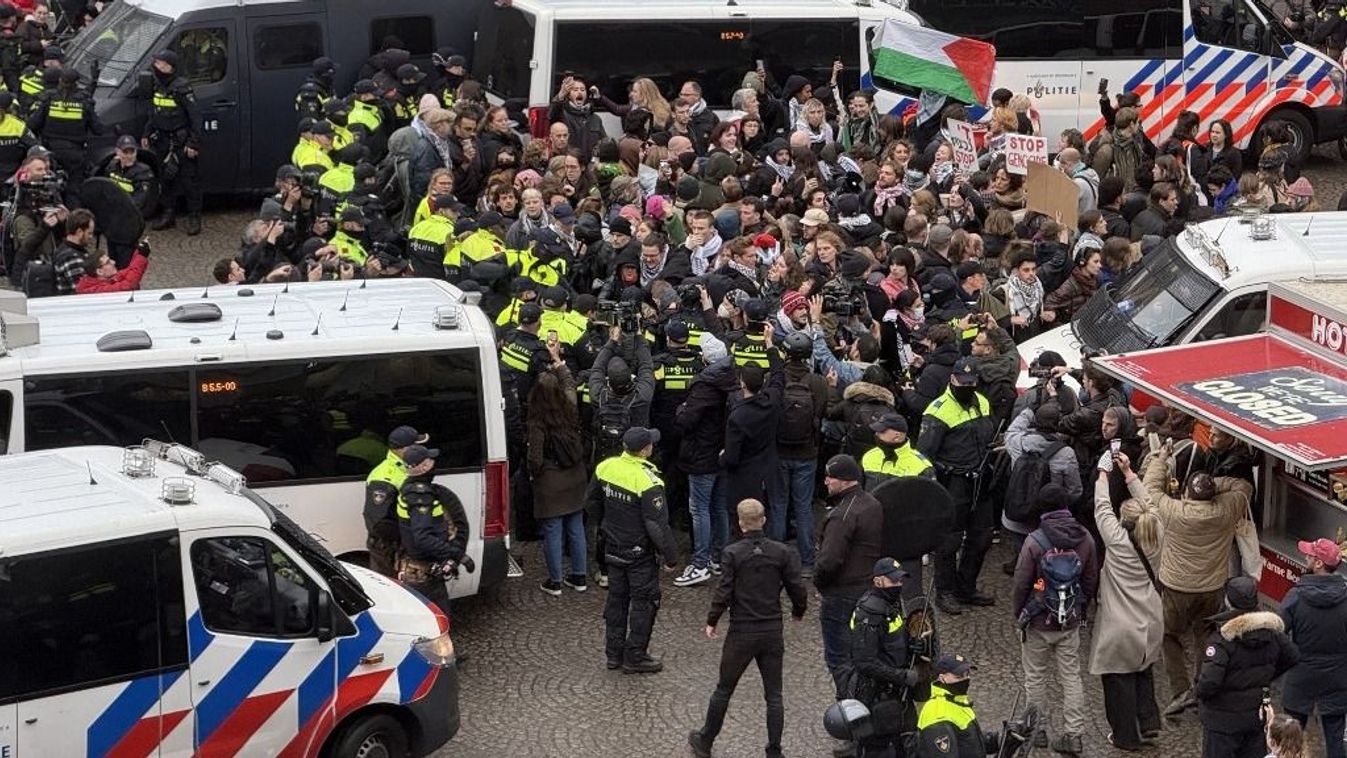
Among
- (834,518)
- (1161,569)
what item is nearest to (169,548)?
(834,518)

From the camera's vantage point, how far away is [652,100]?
20.3m

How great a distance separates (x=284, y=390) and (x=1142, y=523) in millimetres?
5190

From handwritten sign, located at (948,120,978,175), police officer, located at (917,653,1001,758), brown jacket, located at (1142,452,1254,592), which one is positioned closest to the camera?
police officer, located at (917,653,1001,758)

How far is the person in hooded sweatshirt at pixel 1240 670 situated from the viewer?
1066 centimetres

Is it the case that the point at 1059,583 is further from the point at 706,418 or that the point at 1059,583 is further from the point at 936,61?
the point at 936,61

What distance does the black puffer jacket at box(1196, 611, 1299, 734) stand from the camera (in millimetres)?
10633

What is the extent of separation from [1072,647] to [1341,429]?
75.6 inches

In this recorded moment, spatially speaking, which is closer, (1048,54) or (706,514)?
(706,514)

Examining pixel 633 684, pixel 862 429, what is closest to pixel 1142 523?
pixel 862 429

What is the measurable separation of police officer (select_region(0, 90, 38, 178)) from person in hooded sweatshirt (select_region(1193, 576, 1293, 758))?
12446 mm

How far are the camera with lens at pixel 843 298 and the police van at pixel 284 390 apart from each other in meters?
2.83

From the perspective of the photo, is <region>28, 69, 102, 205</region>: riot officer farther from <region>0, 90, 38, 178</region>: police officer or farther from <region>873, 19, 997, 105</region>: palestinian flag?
<region>873, 19, 997, 105</region>: palestinian flag

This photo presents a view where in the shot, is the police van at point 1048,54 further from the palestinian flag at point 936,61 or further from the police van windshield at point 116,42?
the police van windshield at point 116,42

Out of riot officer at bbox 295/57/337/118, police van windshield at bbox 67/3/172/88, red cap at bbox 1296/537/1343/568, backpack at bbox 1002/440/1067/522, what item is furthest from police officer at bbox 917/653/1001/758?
police van windshield at bbox 67/3/172/88
